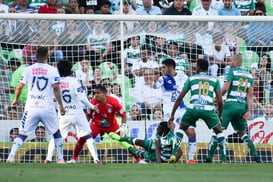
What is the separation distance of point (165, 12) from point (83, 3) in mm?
1812

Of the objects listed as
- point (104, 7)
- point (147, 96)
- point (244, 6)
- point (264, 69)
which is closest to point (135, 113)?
point (147, 96)

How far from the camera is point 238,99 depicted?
12.7 metres

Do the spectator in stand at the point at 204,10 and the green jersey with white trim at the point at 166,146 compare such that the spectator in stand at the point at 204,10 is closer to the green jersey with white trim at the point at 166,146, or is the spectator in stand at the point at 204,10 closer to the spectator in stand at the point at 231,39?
the spectator in stand at the point at 231,39

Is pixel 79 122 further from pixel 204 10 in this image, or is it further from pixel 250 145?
pixel 204 10

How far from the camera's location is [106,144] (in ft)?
45.0

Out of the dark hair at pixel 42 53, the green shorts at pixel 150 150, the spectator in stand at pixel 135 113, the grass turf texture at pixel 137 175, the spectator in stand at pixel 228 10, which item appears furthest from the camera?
the spectator in stand at pixel 228 10

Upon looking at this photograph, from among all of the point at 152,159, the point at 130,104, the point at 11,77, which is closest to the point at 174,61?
the point at 130,104

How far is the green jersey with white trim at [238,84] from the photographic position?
41.5 feet

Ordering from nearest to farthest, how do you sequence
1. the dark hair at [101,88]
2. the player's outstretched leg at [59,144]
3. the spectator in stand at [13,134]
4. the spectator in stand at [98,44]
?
the player's outstretched leg at [59,144] → the dark hair at [101,88] → the spectator in stand at [13,134] → the spectator in stand at [98,44]

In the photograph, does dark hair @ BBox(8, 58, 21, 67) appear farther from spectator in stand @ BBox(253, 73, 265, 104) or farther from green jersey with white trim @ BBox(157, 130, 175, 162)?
spectator in stand @ BBox(253, 73, 265, 104)

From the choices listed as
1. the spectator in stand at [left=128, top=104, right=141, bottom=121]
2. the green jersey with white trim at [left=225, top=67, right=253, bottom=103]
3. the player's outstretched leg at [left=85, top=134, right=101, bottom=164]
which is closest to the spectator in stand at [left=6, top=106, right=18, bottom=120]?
the player's outstretched leg at [left=85, top=134, right=101, bottom=164]

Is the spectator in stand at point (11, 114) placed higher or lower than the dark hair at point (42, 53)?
lower

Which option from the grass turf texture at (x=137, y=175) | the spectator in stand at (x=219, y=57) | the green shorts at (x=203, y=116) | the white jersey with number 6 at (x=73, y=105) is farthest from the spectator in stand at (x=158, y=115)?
the grass turf texture at (x=137, y=175)

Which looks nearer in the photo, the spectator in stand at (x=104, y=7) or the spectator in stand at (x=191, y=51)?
the spectator in stand at (x=191, y=51)
